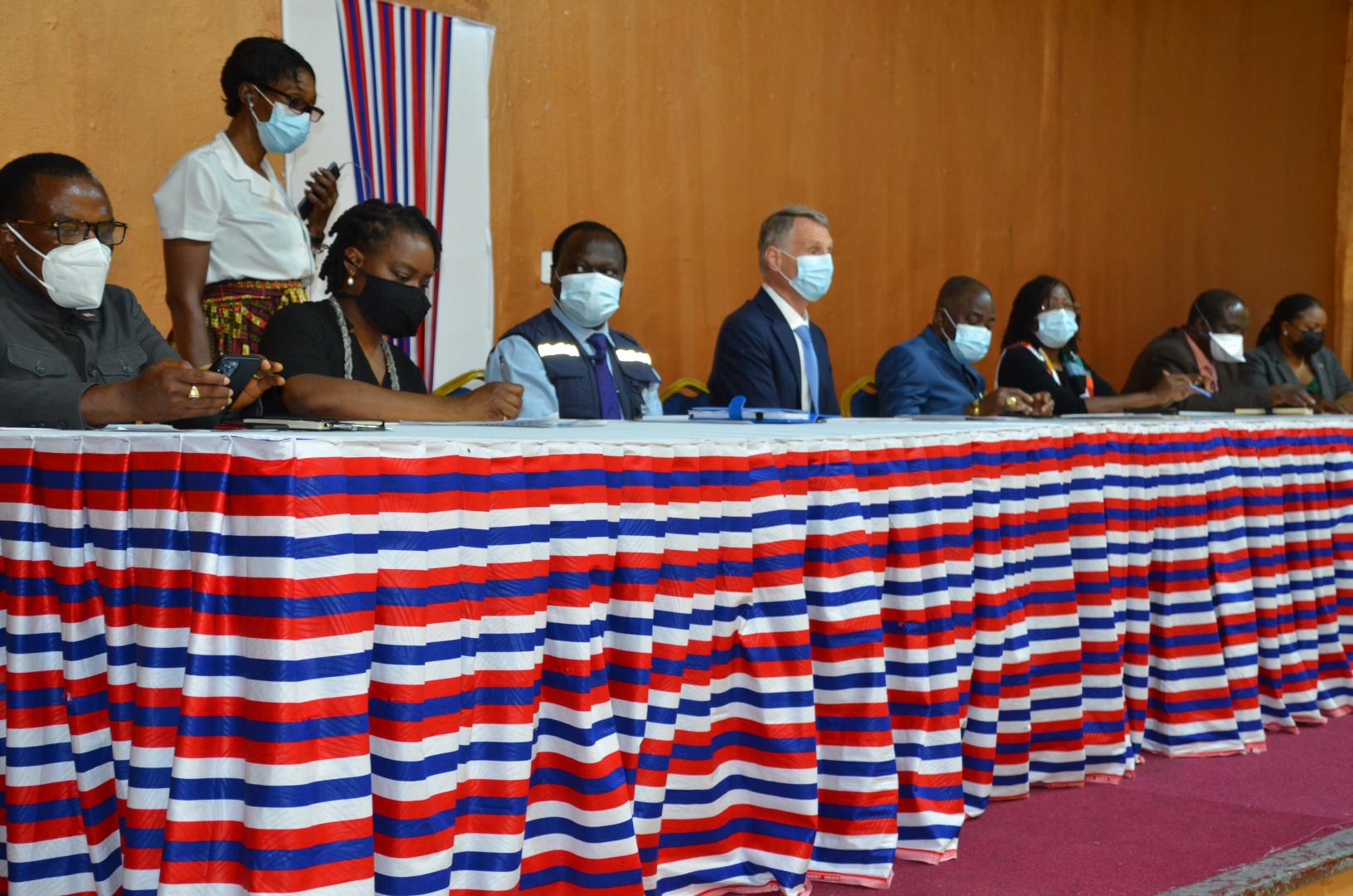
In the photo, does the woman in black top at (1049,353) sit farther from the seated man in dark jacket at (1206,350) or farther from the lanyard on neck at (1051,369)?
the seated man in dark jacket at (1206,350)

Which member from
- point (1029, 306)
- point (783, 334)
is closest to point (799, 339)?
point (783, 334)

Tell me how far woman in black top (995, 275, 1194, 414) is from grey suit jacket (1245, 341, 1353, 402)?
A: 1.24 m

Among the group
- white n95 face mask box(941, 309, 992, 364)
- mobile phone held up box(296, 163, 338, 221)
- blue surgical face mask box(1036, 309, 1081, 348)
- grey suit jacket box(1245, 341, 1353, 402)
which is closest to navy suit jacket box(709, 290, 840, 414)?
white n95 face mask box(941, 309, 992, 364)

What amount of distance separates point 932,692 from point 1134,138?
5713mm

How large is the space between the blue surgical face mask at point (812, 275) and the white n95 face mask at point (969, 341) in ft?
1.61

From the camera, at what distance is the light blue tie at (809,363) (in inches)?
154

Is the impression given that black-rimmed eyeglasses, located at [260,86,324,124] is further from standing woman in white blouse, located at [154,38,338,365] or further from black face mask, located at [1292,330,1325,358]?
black face mask, located at [1292,330,1325,358]

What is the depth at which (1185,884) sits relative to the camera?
219 cm

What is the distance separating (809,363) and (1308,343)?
2.95m

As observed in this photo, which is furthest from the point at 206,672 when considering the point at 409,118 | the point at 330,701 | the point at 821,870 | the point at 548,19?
the point at 548,19

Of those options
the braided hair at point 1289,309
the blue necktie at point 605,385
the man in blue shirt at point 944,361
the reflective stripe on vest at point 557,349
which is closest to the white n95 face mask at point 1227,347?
the braided hair at point 1289,309

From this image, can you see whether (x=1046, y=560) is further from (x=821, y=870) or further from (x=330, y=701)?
(x=330, y=701)

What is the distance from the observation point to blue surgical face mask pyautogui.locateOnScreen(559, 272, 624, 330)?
3.33m

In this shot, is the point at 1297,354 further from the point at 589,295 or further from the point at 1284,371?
the point at 589,295
